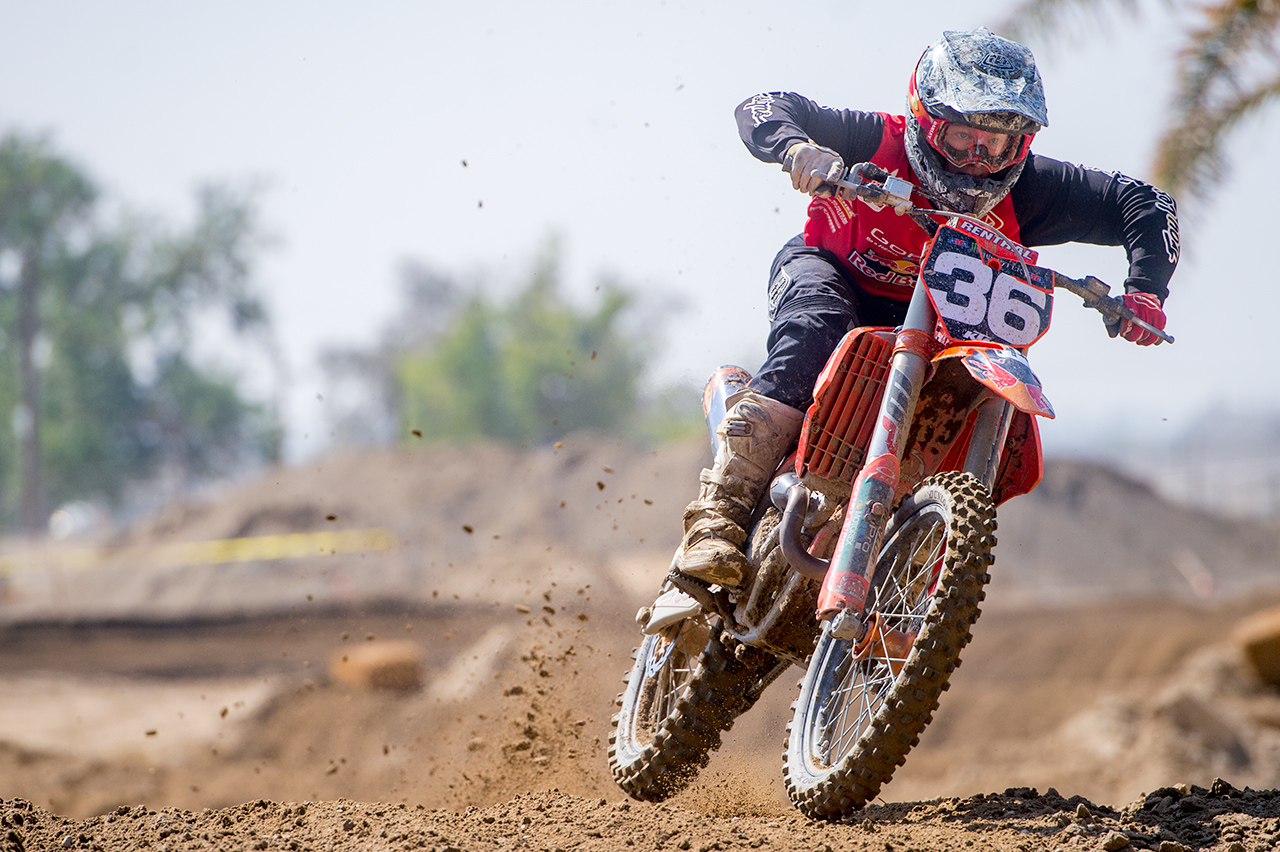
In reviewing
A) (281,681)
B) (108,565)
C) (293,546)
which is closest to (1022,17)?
(281,681)

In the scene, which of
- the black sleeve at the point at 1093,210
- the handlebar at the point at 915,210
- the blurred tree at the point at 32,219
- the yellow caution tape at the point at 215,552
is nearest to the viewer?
the handlebar at the point at 915,210

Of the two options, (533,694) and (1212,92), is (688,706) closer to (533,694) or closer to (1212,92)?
(533,694)

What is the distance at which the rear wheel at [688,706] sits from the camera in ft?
16.9

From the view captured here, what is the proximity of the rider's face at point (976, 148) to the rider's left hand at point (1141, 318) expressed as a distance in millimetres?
711

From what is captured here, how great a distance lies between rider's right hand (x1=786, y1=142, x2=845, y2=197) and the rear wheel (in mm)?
1949

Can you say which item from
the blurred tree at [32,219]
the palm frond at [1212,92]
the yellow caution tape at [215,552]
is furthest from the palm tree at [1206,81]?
the blurred tree at [32,219]

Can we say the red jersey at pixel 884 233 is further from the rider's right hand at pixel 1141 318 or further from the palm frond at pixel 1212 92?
the palm frond at pixel 1212 92

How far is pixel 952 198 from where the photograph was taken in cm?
458

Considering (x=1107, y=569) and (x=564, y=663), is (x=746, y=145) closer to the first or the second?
(x=564, y=663)

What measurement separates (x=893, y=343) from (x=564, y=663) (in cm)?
338

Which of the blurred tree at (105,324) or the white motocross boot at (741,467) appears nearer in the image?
the white motocross boot at (741,467)

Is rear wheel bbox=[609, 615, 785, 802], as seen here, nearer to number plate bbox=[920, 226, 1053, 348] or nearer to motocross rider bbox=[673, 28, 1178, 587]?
motocross rider bbox=[673, 28, 1178, 587]

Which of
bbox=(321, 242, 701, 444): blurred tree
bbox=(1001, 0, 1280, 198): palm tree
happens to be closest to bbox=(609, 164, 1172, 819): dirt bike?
bbox=(1001, 0, 1280, 198): palm tree

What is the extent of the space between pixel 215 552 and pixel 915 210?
29.4 meters
